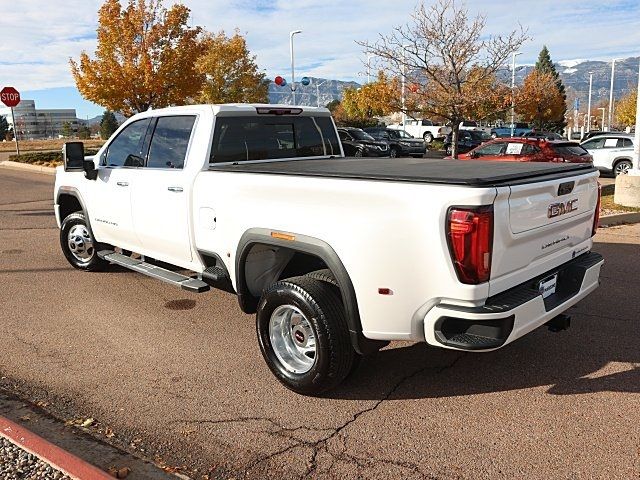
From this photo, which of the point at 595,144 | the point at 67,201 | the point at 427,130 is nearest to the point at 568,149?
the point at 595,144

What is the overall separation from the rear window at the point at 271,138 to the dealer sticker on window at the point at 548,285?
275 cm

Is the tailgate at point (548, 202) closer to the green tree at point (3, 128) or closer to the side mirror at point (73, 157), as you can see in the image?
the side mirror at point (73, 157)

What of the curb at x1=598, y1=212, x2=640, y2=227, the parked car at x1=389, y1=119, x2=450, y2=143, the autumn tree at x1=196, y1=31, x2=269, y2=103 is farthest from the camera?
the parked car at x1=389, y1=119, x2=450, y2=143

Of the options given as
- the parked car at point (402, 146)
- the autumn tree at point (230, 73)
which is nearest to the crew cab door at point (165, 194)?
the parked car at point (402, 146)

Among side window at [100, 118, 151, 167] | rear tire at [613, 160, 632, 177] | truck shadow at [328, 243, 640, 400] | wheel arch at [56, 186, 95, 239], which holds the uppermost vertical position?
side window at [100, 118, 151, 167]

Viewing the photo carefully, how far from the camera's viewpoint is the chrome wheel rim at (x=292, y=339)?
3951 millimetres

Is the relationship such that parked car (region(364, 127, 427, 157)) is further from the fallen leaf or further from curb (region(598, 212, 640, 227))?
the fallen leaf

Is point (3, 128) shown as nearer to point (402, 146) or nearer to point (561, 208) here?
point (402, 146)

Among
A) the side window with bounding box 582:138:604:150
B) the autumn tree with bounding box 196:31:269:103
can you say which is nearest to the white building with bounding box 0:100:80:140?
the autumn tree with bounding box 196:31:269:103

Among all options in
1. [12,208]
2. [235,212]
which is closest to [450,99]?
[12,208]

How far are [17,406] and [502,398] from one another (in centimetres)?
318

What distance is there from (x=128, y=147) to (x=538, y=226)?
13.5ft

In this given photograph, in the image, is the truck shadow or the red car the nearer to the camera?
the truck shadow

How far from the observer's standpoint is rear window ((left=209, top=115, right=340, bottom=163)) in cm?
498
